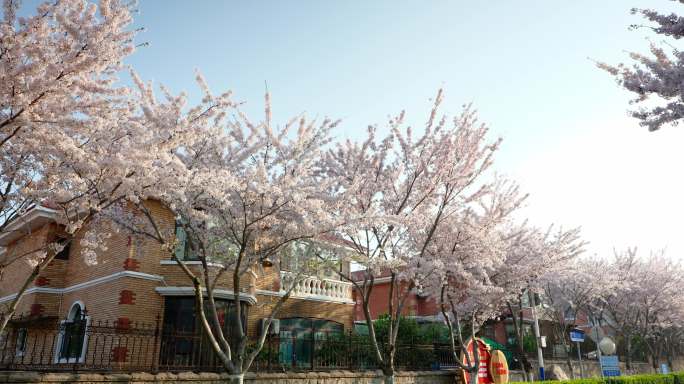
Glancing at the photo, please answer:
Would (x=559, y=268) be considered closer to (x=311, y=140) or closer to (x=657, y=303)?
(x=311, y=140)

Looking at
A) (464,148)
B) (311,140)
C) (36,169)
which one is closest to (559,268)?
(464,148)

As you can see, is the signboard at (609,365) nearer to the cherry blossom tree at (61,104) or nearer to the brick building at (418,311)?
the brick building at (418,311)

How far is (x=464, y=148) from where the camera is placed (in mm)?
12875

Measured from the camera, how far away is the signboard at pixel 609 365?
62.9ft

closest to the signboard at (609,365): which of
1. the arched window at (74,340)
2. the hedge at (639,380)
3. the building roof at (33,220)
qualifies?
the hedge at (639,380)

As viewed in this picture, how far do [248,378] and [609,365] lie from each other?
1510 cm

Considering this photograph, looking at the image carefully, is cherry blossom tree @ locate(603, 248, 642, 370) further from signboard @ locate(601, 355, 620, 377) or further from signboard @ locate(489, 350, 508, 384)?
signboard @ locate(489, 350, 508, 384)

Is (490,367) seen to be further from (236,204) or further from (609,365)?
(236,204)

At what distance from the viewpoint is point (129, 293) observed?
15969 mm

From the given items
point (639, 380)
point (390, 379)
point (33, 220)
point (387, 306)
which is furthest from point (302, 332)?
point (639, 380)

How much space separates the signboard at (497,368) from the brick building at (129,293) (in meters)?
5.80

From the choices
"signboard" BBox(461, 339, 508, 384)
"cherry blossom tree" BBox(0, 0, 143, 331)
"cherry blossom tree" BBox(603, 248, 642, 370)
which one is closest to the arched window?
"cherry blossom tree" BBox(0, 0, 143, 331)

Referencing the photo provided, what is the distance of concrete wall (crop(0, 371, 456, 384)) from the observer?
8.76 metres

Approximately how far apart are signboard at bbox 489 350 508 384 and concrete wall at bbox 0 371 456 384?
1490mm
